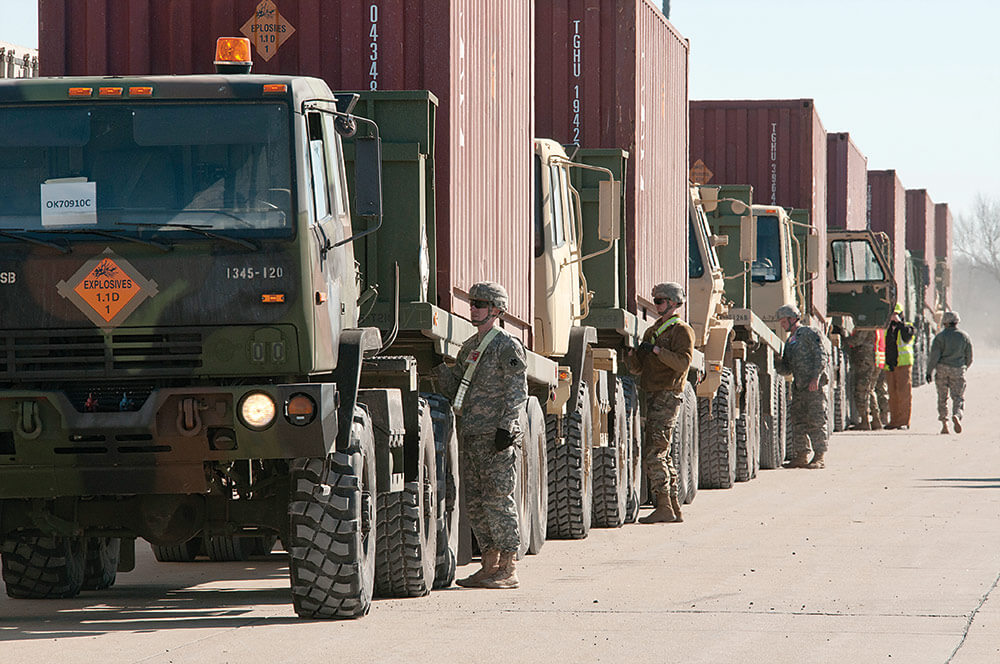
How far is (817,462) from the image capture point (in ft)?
71.8

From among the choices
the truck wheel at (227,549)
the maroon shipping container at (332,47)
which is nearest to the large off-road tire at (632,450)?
the truck wheel at (227,549)

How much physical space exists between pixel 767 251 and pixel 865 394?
8.64 metres

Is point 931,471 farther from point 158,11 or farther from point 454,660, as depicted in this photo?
point 454,660

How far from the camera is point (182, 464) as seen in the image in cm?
820

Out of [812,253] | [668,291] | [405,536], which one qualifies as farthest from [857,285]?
[405,536]

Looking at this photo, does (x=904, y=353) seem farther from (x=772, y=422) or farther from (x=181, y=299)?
(x=181, y=299)

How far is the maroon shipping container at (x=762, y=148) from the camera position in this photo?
25.6m

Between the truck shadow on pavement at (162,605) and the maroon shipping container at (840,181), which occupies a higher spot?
the maroon shipping container at (840,181)

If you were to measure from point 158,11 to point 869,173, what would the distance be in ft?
101

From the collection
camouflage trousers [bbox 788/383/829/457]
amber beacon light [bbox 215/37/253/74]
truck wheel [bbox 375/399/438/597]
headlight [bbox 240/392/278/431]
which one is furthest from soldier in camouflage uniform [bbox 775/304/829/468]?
headlight [bbox 240/392/278/431]

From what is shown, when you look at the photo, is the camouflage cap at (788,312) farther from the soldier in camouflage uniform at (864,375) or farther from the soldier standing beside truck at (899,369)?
the soldier in camouflage uniform at (864,375)

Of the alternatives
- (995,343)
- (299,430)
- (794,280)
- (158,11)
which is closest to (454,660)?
(299,430)

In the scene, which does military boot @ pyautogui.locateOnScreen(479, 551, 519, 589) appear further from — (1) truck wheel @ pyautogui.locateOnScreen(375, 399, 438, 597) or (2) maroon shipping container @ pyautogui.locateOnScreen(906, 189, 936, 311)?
(2) maroon shipping container @ pyautogui.locateOnScreen(906, 189, 936, 311)

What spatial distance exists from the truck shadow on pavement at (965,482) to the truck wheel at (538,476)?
Answer: 6.46 metres
